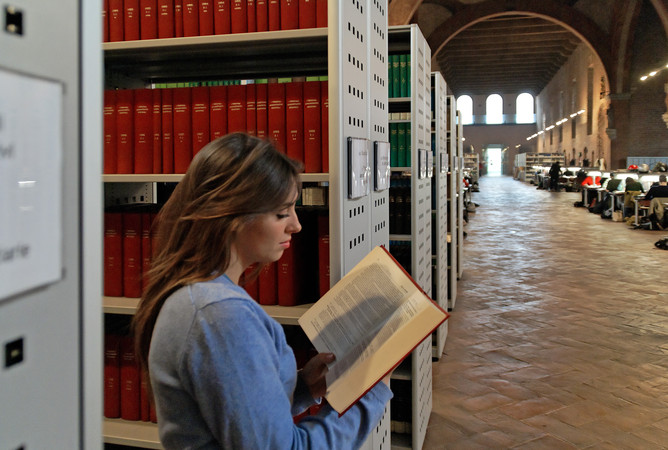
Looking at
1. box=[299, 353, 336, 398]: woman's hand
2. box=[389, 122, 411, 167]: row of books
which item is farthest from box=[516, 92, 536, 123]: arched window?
box=[299, 353, 336, 398]: woman's hand

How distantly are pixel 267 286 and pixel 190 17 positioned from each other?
41.5 inches

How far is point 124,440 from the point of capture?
2.33 m

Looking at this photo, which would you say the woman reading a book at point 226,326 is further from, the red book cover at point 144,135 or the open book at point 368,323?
the red book cover at point 144,135

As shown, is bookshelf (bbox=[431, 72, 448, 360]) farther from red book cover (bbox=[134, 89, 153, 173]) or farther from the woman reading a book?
the woman reading a book

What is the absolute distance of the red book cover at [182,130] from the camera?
2322 millimetres

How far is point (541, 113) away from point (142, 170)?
46.6 metres

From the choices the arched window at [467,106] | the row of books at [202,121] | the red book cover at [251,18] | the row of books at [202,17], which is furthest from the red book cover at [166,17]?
the arched window at [467,106]

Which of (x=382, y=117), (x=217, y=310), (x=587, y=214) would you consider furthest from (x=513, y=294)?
(x=587, y=214)

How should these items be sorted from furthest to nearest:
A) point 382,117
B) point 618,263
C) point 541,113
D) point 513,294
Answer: point 541,113
point 618,263
point 513,294
point 382,117

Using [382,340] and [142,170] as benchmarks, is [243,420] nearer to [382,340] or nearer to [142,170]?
[382,340]

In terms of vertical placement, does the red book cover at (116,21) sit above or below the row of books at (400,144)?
above

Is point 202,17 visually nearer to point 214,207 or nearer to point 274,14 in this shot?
point 274,14

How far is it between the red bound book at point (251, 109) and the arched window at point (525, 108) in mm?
48964

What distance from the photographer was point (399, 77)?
13.5ft
